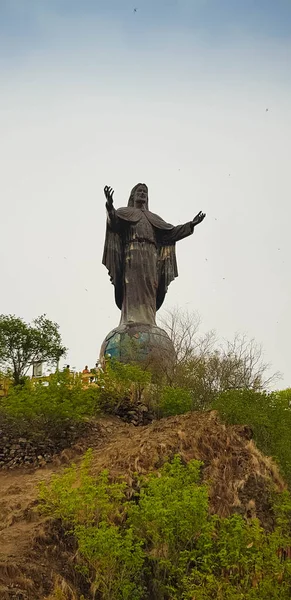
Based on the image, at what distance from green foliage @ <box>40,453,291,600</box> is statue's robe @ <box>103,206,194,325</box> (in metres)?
10.2

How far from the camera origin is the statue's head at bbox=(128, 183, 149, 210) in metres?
18.5

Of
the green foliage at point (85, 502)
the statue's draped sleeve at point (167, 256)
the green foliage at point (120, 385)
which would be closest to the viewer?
the green foliage at point (85, 502)

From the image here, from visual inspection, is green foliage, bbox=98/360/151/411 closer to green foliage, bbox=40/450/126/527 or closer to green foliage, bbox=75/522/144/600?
green foliage, bbox=40/450/126/527

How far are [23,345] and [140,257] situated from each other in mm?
3567

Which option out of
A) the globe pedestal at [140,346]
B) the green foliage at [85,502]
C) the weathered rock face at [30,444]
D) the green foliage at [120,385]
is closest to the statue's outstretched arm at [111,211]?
the globe pedestal at [140,346]

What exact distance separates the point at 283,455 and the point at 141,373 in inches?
179

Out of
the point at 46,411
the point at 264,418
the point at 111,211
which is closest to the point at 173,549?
the point at 264,418

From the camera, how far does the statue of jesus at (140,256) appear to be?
17594 mm

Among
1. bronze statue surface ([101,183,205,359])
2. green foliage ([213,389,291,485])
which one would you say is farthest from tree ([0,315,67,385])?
green foliage ([213,389,291,485])

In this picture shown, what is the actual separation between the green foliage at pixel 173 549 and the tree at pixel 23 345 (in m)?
10.8

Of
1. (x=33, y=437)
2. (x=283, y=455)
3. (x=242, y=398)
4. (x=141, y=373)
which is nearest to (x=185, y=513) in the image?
(x=283, y=455)

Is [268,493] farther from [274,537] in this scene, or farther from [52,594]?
[52,594]

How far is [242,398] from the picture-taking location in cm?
1120

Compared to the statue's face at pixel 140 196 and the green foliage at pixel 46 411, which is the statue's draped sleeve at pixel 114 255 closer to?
the statue's face at pixel 140 196
